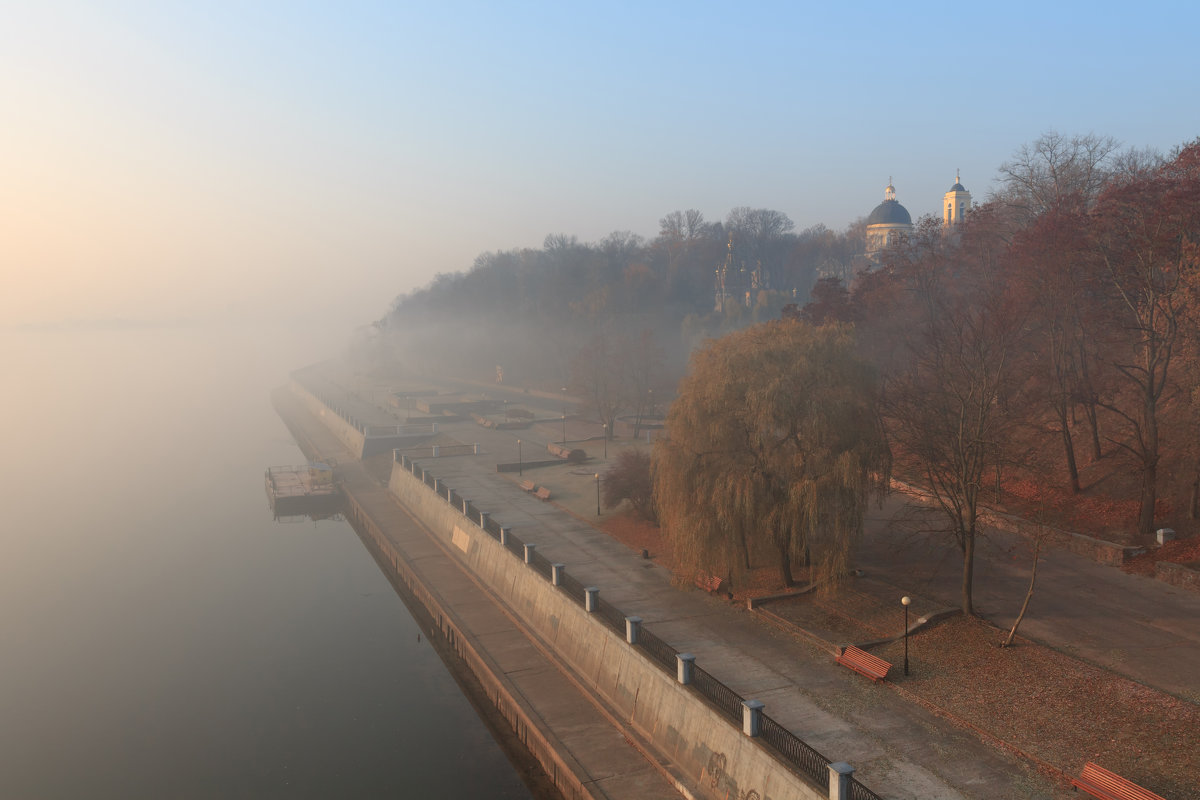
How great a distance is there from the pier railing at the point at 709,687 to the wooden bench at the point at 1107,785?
12.4 feet

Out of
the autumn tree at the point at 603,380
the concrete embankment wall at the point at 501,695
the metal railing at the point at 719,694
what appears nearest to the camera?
the metal railing at the point at 719,694

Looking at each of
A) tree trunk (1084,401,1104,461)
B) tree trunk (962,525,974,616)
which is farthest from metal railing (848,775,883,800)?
tree trunk (1084,401,1104,461)

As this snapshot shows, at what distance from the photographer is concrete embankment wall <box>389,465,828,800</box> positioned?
1507cm

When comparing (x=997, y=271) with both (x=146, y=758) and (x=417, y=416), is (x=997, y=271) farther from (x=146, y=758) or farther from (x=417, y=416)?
(x=417, y=416)

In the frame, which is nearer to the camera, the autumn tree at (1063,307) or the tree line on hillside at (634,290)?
the autumn tree at (1063,307)

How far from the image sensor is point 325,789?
20.3 m

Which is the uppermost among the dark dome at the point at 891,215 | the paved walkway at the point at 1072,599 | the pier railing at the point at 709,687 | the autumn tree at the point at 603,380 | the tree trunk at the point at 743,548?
the dark dome at the point at 891,215

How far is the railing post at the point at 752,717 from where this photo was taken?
15273mm

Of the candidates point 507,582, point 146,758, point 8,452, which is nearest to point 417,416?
point 8,452

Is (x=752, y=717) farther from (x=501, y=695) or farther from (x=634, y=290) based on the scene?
(x=634, y=290)

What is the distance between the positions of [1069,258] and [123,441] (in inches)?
3411

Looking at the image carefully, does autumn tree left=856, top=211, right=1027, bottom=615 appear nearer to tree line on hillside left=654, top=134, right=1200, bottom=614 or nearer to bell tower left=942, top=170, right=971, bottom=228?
tree line on hillside left=654, top=134, right=1200, bottom=614

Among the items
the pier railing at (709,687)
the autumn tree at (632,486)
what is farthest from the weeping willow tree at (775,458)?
the autumn tree at (632,486)

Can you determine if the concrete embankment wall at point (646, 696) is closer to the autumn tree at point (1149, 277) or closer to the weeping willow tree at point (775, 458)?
the weeping willow tree at point (775, 458)
